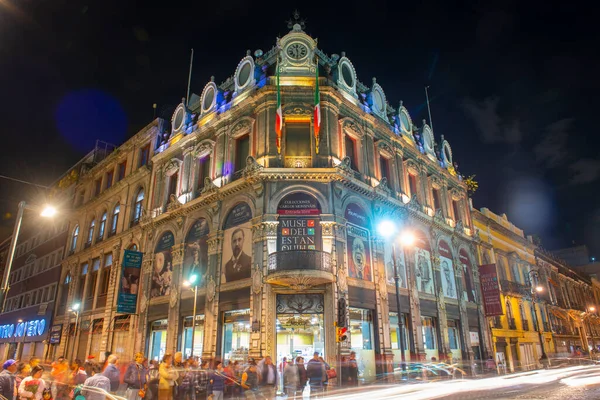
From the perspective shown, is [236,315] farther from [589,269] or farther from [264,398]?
[589,269]

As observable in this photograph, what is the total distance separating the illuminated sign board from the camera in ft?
122

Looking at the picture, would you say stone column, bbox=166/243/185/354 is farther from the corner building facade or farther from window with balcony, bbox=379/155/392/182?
window with balcony, bbox=379/155/392/182

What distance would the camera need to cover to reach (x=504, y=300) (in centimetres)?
3531

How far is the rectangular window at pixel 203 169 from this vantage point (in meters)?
26.8

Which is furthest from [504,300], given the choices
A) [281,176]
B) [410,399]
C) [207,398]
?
[207,398]

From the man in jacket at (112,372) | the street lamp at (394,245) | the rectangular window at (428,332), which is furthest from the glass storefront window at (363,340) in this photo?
the man in jacket at (112,372)

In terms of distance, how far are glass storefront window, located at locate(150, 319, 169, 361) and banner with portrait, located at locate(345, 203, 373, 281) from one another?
40.6 feet

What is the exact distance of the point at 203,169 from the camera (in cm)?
2736

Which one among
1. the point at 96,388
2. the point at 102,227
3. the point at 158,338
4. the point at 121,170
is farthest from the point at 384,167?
the point at 102,227

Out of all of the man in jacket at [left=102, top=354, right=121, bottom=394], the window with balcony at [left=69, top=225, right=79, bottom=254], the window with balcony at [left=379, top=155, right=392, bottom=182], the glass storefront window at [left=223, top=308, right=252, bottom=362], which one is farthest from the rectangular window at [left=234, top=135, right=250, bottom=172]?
the window with balcony at [left=69, top=225, right=79, bottom=254]

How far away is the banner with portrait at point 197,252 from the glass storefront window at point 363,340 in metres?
8.99

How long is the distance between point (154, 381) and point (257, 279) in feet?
31.4

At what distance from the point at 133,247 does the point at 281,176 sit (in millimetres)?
15633

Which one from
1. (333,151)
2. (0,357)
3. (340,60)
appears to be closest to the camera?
(333,151)
